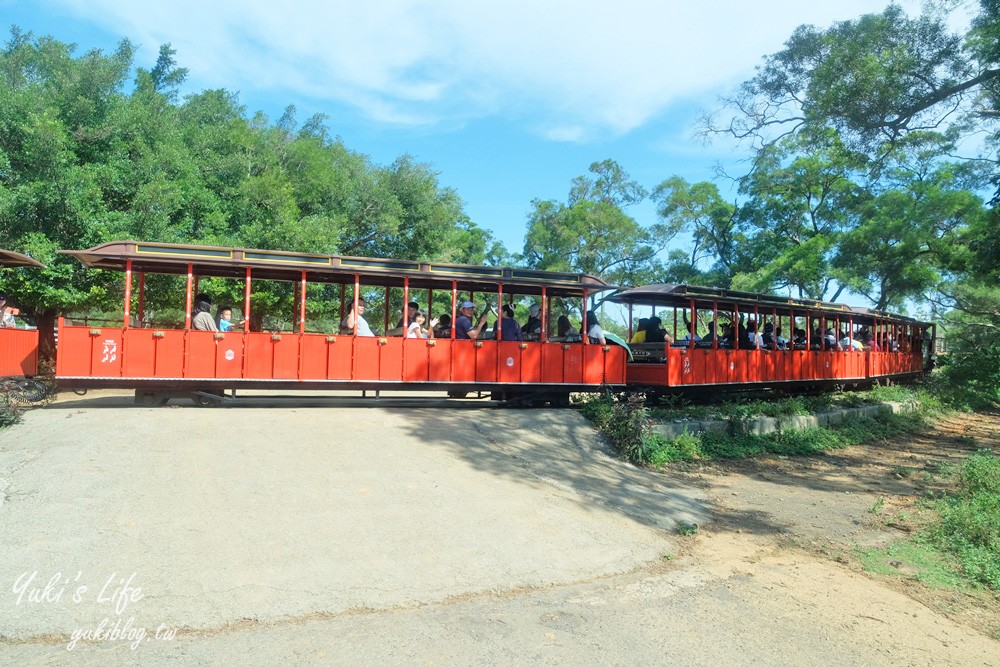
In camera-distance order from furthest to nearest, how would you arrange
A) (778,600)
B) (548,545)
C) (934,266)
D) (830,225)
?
(830,225)
(934,266)
(548,545)
(778,600)

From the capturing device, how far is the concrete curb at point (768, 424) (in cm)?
1179

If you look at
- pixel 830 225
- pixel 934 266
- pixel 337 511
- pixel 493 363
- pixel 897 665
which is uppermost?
pixel 830 225

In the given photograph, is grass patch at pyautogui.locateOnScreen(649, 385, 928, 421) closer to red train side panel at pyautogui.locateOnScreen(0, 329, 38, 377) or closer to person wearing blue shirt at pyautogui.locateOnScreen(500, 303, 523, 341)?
person wearing blue shirt at pyautogui.locateOnScreen(500, 303, 523, 341)

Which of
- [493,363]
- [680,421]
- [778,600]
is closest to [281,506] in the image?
[778,600]

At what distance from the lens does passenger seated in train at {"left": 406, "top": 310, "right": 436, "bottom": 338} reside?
12281mm

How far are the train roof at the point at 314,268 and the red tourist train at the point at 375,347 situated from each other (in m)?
0.02

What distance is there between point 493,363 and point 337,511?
21.8 ft

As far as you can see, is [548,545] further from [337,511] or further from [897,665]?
[897,665]

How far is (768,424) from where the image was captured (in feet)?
44.2

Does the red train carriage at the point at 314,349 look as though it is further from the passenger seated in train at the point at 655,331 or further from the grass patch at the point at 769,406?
the passenger seated in train at the point at 655,331

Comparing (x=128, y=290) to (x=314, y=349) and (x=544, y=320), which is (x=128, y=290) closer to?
(x=314, y=349)

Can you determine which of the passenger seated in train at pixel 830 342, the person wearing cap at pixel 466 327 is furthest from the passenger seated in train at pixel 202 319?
the passenger seated in train at pixel 830 342

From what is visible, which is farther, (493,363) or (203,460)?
(493,363)

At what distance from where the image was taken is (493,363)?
12.7 m
